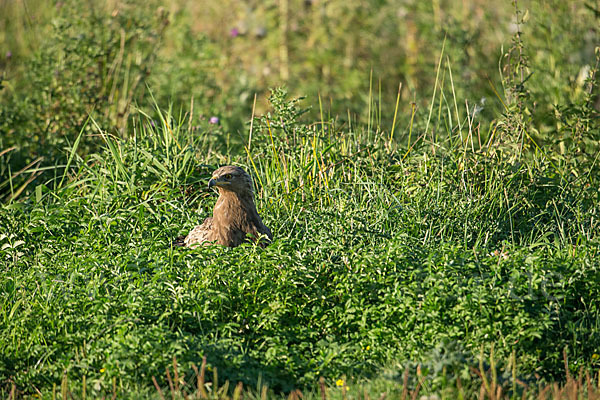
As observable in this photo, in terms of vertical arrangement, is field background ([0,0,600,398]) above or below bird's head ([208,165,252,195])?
below

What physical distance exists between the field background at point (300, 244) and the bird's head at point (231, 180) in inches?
18.7

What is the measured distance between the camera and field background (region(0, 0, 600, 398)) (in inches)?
146

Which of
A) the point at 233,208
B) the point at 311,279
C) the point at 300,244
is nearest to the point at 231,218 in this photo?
the point at 233,208

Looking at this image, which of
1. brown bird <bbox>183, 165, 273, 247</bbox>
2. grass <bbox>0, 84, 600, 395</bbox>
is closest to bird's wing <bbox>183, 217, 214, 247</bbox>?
brown bird <bbox>183, 165, 273, 247</bbox>

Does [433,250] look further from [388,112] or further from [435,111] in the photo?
[388,112]

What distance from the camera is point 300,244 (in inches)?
183

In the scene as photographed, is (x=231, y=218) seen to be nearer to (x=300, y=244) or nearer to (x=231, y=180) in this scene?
(x=231, y=180)

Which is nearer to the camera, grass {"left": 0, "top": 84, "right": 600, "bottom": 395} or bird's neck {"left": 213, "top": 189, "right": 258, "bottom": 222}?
grass {"left": 0, "top": 84, "right": 600, "bottom": 395}

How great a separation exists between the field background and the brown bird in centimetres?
27

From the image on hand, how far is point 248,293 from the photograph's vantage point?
165 inches

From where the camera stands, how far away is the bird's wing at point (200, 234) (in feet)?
15.3

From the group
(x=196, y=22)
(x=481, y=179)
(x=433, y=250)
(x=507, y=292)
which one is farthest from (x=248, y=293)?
(x=196, y=22)

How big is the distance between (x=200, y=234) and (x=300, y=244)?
25.4 inches

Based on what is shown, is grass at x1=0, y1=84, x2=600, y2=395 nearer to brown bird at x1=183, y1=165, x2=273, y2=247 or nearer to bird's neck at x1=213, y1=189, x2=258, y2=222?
brown bird at x1=183, y1=165, x2=273, y2=247
